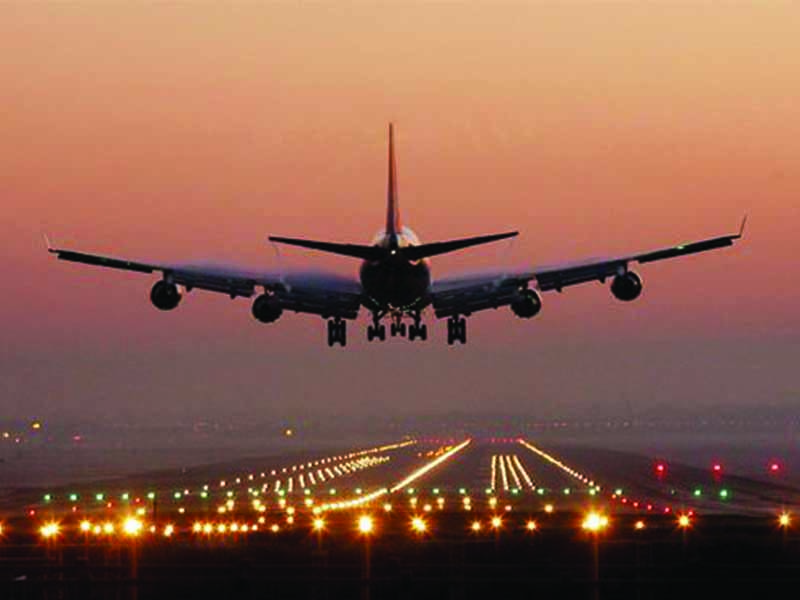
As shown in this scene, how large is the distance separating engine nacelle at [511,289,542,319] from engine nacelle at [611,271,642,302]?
568 centimetres

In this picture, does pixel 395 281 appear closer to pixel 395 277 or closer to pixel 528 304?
pixel 395 277

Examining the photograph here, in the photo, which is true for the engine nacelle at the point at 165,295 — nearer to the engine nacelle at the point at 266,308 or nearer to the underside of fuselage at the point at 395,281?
the engine nacelle at the point at 266,308

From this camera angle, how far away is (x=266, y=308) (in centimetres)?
8612

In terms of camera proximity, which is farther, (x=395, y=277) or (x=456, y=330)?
(x=456, y=330)

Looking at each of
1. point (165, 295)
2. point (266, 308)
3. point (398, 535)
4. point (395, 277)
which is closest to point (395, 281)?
point (395, 277)

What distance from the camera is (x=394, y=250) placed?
79.9 m

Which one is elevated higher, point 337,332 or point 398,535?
point 337,332

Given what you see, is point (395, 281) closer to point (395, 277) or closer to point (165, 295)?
point (395, 277)

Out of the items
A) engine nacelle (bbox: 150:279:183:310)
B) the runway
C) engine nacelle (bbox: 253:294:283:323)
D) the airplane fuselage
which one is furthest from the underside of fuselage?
the runway

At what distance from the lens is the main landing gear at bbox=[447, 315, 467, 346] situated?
90.6 metres

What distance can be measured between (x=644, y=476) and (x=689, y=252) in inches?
3751

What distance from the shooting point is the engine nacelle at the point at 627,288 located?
8200 cm

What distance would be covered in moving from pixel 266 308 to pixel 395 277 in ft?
30.4

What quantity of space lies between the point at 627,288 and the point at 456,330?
12618 mm
